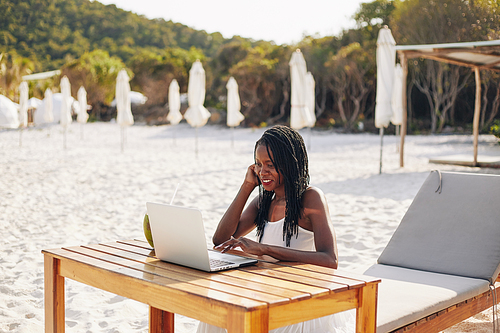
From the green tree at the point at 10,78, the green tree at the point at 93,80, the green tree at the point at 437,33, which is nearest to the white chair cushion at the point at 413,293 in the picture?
the green tree at the point at 437,33

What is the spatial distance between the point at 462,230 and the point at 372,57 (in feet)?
68.8

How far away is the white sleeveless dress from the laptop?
0.28m

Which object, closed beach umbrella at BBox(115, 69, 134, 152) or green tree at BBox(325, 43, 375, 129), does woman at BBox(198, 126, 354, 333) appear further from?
green tree at BBox(325, 43, 375, 129)

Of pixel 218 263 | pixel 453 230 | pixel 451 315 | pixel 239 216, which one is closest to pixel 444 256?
pixel 453 230

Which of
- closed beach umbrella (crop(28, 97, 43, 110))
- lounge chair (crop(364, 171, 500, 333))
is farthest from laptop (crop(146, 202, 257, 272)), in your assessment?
closed beach umbrella (crop(28, 97, 43, 110))

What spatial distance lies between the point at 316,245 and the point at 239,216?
50 centimetres

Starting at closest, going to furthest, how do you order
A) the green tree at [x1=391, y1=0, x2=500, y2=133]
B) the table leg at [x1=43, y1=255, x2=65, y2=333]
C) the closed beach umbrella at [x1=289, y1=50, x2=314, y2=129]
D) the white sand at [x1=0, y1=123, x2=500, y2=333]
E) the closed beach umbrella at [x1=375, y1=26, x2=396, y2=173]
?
the table leg at [x1=43, y1=255, x2=65, y2=333]
the white sand at [x1=0, y1=123, x2=500, y2=333]
the closed beach umbrella at [x1=375, y1=26, x2=396, y2=173]
the closed beach umbrella at [x1=289, y1=50, x2=314, y2=129]
the green tree at [x1=391, y1=0, x2=500, y2=133]

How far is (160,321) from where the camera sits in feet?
7.63

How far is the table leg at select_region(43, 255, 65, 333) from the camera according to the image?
2.03 m

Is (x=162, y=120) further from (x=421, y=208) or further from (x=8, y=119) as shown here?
(x=421, y=208)

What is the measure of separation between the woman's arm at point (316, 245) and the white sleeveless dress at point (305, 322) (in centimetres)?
11

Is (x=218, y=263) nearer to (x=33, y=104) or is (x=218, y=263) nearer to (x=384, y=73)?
(x=384, y=73)

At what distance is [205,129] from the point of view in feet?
82.0

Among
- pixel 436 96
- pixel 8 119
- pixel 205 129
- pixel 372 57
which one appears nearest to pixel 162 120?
pixel 205 129
